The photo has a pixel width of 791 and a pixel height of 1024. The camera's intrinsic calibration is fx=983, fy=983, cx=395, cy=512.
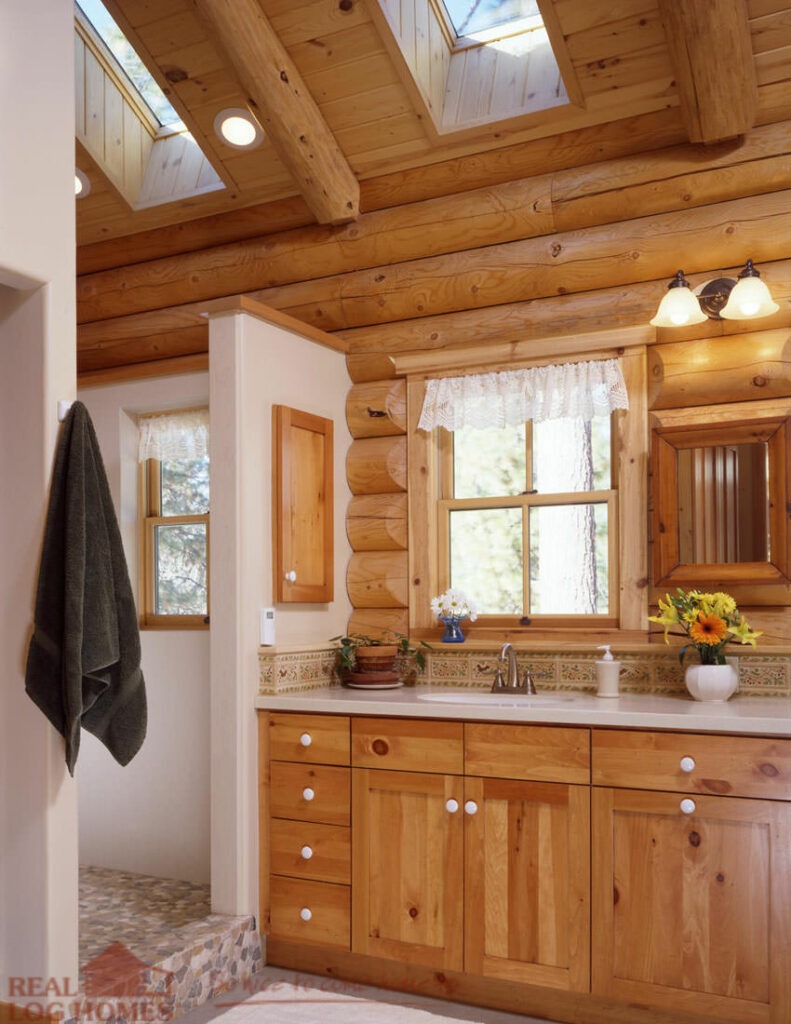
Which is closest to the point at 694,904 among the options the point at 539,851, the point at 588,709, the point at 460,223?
the point at 539,851

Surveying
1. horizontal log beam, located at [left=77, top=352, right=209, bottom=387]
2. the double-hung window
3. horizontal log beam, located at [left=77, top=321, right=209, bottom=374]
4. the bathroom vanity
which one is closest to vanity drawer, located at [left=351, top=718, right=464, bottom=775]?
the bathroom vanity

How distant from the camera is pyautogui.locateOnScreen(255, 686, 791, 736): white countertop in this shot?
9.43ft

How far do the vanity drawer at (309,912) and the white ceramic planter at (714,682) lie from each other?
55.2 inches

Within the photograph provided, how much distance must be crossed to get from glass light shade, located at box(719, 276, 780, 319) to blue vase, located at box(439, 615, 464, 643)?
5.11 ft

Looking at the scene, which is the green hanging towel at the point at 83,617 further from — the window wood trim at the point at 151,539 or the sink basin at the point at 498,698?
the window wood trim at the point at 151,539

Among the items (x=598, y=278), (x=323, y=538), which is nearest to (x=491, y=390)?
(x=598, y=278)

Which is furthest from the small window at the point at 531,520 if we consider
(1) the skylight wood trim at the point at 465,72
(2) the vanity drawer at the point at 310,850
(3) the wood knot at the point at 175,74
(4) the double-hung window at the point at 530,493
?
(3) the wood knot at the point at 175,74

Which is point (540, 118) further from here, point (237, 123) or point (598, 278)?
point (237, 123)

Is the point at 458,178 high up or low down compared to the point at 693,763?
up

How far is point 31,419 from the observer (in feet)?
9.07

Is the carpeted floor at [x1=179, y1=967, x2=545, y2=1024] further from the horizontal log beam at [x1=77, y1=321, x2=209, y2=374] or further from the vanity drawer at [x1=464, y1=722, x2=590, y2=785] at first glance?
the horizontal log beam at [x1=77, y1=321, x2=209, y2=374]

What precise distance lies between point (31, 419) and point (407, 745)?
1.62 meters

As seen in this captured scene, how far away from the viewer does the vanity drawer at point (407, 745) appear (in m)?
3.28

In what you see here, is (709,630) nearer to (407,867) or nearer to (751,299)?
(751,299)
